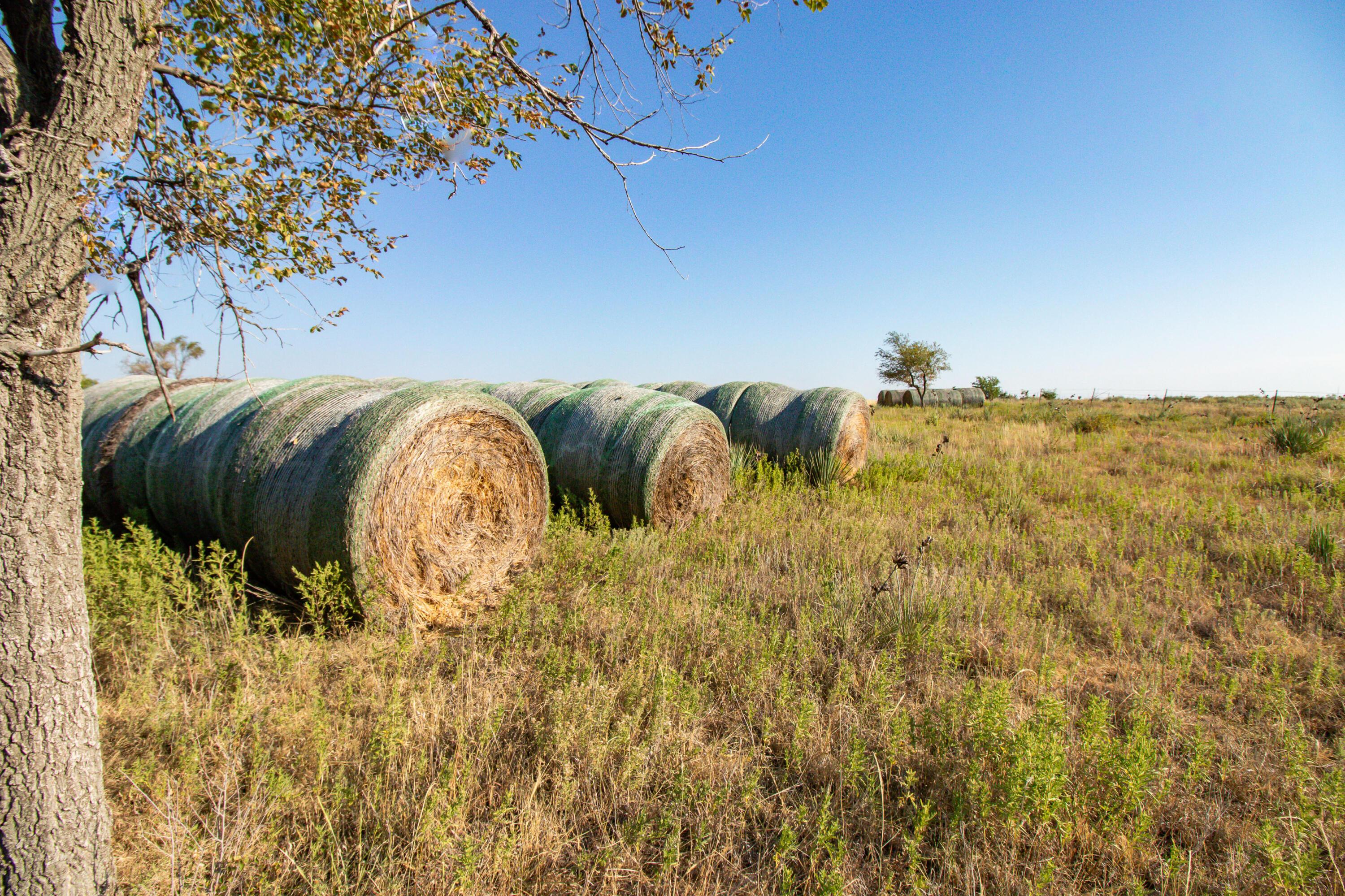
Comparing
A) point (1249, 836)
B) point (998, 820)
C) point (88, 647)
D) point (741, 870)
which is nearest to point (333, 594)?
point (88, 647)

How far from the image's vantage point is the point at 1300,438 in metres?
10.6

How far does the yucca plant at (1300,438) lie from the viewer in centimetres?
1046

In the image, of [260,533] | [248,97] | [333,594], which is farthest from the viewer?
[260,533]

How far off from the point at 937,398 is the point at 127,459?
109 ft

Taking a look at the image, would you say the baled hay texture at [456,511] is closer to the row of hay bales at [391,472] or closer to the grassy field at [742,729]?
the row of hay bales at [391,472]

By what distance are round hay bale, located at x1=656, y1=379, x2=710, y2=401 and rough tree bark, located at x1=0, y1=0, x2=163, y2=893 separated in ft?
29.7

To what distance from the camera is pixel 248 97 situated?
315cm

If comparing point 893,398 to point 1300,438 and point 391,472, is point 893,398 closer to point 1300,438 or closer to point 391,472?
point 1300,438

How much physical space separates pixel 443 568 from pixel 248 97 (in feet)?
9.90

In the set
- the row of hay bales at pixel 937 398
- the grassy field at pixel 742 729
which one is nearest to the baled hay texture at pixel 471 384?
the grassy field at pixel 742 729

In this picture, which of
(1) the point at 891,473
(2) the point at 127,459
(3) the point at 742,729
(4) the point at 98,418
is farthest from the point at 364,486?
(1) the point at 891,473

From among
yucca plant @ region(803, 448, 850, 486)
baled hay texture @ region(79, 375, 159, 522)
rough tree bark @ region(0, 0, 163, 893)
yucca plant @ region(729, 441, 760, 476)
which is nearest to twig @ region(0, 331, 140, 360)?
rough tree bark @ region(0, 0, 163, 893)

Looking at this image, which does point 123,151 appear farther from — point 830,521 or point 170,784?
point 830,521

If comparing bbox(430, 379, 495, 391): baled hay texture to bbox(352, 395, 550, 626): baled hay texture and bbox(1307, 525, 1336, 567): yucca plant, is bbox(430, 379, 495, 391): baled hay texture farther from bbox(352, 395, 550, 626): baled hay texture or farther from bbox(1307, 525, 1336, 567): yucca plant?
bbox(1307, 525, 1336, 567): yucca plant
